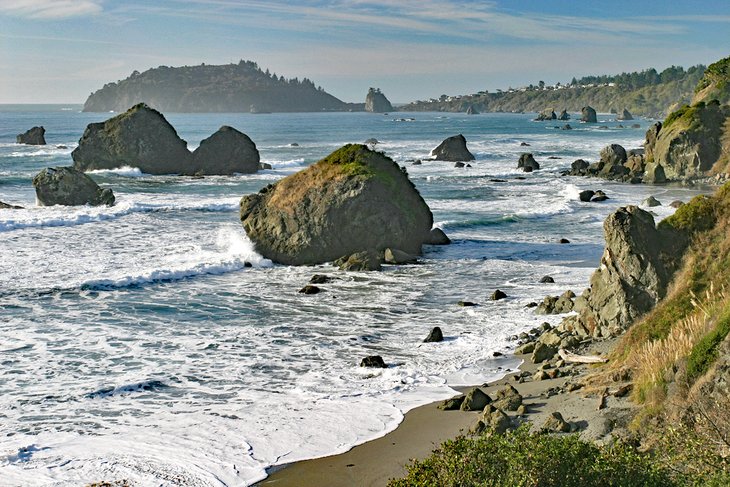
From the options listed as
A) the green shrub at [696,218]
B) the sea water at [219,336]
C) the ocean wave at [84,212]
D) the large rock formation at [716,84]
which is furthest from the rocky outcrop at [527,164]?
the green shrub at [696,218]

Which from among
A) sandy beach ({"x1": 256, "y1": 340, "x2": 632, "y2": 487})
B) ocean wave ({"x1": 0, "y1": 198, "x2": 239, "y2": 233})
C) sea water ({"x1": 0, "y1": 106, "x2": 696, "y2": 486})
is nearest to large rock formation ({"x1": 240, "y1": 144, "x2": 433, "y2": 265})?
sea water ({"x1": 0, "y1": 106, "x2": 696, "y2": 486})

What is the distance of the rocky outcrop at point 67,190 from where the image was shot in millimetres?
48406

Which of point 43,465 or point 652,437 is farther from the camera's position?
point 43,465

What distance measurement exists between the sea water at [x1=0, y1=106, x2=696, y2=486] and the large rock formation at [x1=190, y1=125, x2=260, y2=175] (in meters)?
23.9

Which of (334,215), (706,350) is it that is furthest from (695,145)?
(706,350)

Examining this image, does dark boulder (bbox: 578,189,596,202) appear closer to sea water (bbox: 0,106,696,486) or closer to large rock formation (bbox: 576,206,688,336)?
sea water (bbox: 0,106,696,486)

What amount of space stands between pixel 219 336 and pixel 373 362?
16.3 ft

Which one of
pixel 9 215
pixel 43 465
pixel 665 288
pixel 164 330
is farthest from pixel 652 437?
pixel 9 215

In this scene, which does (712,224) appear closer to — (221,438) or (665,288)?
(665,288)

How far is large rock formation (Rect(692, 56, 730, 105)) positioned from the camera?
262 ft

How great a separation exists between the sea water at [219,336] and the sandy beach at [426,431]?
1.21 ft

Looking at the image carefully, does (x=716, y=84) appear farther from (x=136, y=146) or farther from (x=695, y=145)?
(x=136, y=146)

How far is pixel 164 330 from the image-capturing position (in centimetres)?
2222

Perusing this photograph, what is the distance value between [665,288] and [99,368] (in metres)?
12.9
